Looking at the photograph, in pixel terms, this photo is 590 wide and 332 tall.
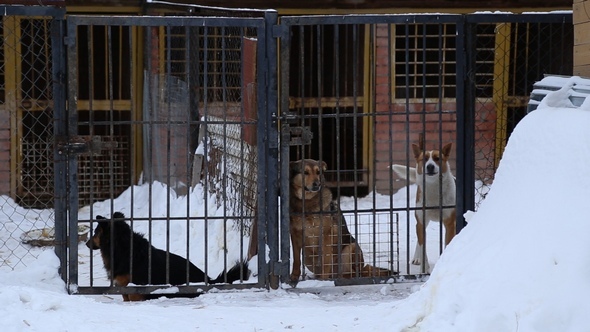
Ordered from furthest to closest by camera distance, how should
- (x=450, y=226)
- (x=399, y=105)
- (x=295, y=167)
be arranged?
(x=399, y=105) → (x=450, y=226) → (x=295, y=167)

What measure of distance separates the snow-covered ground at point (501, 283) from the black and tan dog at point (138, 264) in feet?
2.48

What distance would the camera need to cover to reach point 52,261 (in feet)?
24.7

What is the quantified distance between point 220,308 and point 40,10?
98.2 inches

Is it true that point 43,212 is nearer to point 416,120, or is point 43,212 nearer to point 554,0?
point 416,120

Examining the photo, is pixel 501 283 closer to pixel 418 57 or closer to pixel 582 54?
pixel 582 54

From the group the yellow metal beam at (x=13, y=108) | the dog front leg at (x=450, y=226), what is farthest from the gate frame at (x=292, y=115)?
the yellow metal beam at (x=13, y=108)

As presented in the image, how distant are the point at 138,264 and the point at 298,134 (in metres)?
1.62

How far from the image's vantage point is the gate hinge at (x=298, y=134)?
7.56 metres

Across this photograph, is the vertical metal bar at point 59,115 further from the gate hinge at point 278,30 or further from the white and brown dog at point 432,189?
the white and brown dog at point 432,189

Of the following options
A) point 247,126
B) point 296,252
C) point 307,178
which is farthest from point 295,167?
point 296,252

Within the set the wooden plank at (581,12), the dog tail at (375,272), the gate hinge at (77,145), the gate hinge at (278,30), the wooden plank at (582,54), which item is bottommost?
the dog tail at (375,272)

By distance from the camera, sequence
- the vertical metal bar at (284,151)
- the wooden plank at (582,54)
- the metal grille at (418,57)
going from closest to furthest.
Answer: the wooden plank at (582,54)
the vertical metal bar at (284,151)
the metal grille at (418,57)

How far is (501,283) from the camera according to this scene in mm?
5230

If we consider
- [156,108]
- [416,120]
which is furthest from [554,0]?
[156,108]
